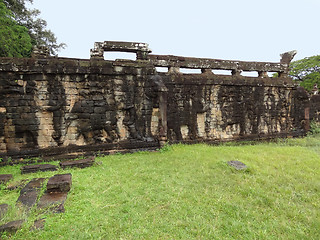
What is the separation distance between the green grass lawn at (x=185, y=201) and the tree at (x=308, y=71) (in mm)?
18072

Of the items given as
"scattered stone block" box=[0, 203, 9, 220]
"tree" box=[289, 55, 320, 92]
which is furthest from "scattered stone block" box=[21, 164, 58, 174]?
"tree" box=[289, 55, 320, 92]

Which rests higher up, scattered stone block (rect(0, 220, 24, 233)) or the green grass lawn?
scattered stone block (rect(0, 220, 24, 233))

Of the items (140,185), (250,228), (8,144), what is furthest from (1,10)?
(250,228)

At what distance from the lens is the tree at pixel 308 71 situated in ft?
63.7

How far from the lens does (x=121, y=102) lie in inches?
282

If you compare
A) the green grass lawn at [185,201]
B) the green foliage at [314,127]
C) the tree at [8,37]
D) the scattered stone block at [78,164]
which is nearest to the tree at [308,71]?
the green foliage at [314,127]

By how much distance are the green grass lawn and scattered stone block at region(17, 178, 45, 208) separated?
0.58ft

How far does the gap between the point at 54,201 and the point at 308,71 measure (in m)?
26.8

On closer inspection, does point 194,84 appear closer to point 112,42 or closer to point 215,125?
point 215,125

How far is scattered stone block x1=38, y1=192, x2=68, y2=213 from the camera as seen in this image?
3.26 m

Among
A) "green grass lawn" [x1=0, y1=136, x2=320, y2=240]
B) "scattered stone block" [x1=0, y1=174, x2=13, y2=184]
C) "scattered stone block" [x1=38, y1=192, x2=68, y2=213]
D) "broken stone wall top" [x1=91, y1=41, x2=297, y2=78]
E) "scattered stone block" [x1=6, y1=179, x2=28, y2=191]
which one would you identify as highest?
"broken stone wall top" [x1=91, y1=41, x2=297, y2=78]

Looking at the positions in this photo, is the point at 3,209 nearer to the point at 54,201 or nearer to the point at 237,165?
the point at 54,201

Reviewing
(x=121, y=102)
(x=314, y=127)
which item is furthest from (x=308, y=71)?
(x=121, y=102)

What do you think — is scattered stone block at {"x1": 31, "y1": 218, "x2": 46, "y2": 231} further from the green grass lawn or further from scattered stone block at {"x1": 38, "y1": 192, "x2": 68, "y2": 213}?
scattered stone block at {"x1": 38, "y1": 192, "x2": 68, "y2": 213}
